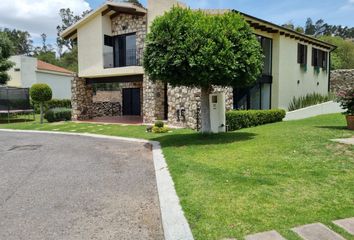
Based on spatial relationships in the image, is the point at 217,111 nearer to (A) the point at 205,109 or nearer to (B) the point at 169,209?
(A) the point at 205,109

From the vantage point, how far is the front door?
25.7 metres

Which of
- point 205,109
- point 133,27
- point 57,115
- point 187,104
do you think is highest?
point 133,27

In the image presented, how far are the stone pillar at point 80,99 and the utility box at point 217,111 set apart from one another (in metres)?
12.3

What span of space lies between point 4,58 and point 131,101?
485 inches

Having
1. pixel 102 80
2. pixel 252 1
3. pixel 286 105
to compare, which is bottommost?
pixel 286 105

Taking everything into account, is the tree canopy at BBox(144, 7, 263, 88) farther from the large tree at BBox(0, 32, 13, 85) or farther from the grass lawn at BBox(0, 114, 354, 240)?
the large tree at BBox(0, 32, 13, 85)

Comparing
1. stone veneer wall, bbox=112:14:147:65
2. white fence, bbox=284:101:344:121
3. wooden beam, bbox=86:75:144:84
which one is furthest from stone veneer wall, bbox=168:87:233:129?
white fence, bbox=284:101:344:121

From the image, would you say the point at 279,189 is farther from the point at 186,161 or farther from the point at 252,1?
the point at 252,1

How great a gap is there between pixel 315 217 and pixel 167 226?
6.51ft

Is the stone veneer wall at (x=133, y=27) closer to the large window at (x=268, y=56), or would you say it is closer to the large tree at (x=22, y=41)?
the large window at (x=268, y=56)

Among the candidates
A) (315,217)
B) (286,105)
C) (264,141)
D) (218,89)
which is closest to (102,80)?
(218,89)

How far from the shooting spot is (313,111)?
20.4 m

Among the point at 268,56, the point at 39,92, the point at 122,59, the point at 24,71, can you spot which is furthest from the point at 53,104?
the point at 268,56

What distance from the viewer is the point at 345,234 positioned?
3.74 metres
